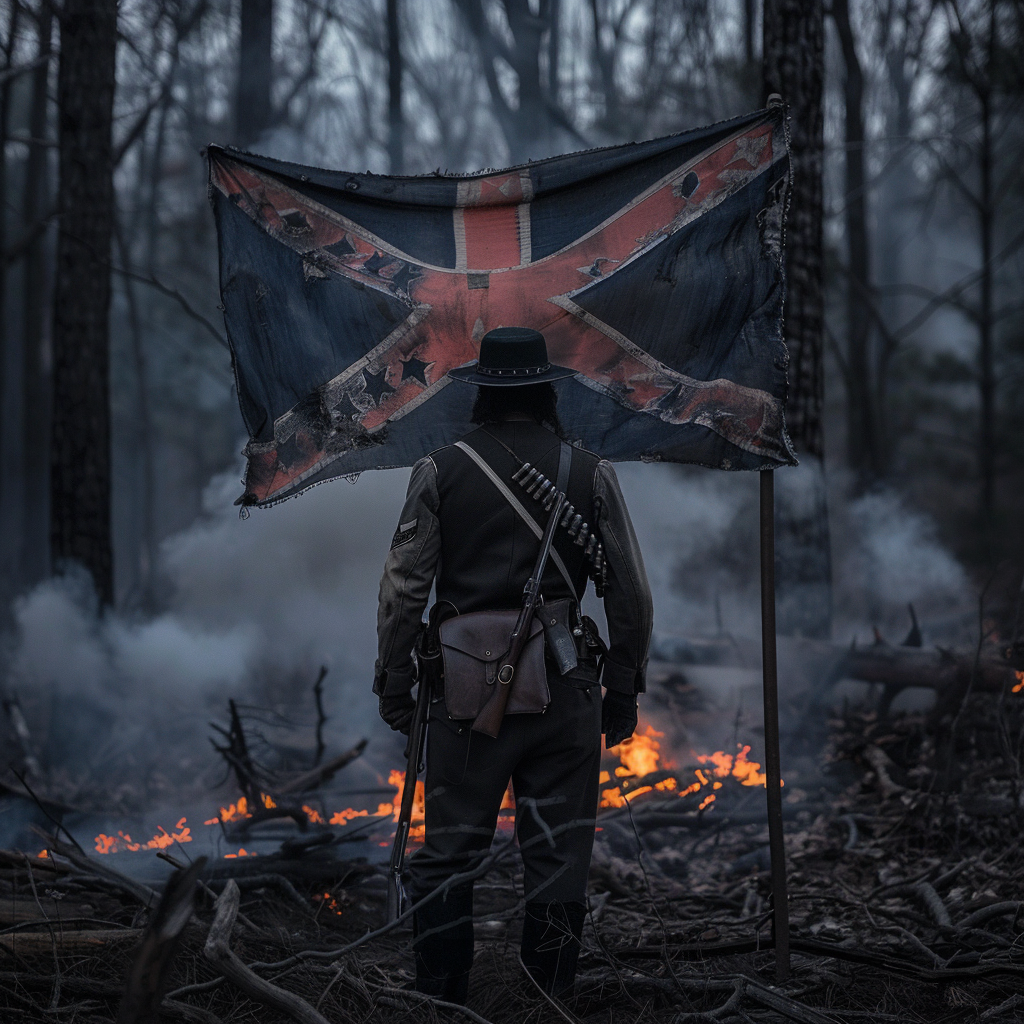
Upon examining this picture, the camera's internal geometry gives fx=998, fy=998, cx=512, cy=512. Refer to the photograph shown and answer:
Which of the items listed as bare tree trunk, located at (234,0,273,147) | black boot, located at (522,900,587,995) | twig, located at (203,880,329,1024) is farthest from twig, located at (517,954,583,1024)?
bare tree trunk, located at (234,0,273,147)

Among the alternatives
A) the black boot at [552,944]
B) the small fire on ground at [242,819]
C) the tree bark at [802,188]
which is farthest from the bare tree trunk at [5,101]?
the black boot at [552,944]

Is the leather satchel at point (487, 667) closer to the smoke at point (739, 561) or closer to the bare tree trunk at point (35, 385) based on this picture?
the smoke at point (739, 561)

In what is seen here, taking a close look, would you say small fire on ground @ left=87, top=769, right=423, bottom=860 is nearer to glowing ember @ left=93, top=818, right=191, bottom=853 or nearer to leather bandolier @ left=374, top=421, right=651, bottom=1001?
glowing ember @ left=93, top=818, right=191, bottom=853

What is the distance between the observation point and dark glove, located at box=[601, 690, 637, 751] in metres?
3.53

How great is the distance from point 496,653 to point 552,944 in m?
1.01

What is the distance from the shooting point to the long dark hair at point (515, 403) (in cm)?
347

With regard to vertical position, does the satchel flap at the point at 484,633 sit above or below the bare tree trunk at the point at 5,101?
below

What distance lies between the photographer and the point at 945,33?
44.6 ft

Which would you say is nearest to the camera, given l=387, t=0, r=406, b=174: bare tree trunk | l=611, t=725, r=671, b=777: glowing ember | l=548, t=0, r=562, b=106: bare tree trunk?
l=611, t=725, r=671, b=777: glowing ember

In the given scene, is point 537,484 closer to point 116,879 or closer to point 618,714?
point 618,714

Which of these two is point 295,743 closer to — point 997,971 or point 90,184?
point 90,184

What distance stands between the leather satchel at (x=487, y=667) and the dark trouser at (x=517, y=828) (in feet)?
0.28

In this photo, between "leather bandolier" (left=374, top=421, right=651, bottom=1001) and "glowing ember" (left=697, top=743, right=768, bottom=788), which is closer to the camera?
"leather bandolier" (left=374, top=421, right=651, bottom=1001)

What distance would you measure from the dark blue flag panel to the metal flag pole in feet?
1.01
